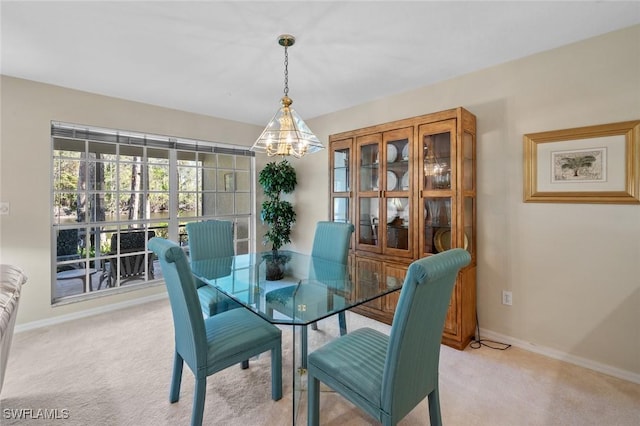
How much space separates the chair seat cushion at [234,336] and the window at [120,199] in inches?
97.1

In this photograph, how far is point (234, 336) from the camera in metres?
1.77

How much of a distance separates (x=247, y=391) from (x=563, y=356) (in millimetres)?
2474

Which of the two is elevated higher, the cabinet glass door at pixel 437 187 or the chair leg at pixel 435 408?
the cabinet glass door at pixel 437 187

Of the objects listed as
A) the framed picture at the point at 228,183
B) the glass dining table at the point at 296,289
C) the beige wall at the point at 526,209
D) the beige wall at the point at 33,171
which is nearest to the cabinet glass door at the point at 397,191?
the beige wall at the point at 526,209

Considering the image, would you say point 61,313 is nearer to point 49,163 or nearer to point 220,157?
point 49,163

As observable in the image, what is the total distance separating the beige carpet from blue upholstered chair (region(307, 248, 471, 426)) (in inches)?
18.0

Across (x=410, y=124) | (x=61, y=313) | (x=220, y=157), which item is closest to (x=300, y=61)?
(x=410, y=124)

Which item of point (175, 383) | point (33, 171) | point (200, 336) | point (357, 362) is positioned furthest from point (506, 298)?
point (33, 171)

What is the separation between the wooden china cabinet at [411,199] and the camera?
8.50 feet

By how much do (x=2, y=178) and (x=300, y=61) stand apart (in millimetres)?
3050

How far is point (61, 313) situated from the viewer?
3.18 m

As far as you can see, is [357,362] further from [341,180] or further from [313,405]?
[341,180]

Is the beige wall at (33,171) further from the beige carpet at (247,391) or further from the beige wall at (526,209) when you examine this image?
the beige carpet at (247,391)

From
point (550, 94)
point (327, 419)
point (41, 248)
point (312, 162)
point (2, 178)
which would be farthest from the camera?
point (312, 162)
